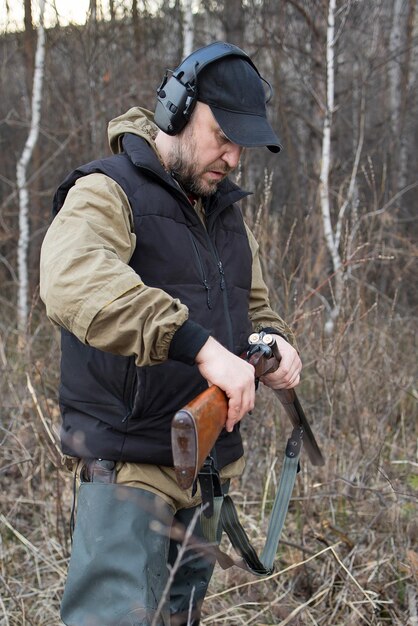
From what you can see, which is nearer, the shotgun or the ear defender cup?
the shotgun

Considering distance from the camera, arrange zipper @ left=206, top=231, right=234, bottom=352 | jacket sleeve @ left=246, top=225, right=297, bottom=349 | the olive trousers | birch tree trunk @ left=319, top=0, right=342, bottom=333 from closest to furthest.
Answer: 1. the olive trousers
2. zipper @ left=206, top=231, right=234, bottom=352
3. jacket sleeve @ left=246, top=225, right=297, bottom=349
4. birch tree trunk @ left=319, top=0, right=342, bottom=333

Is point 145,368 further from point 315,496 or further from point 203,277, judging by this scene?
point 315,496

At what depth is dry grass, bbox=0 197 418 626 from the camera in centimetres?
329

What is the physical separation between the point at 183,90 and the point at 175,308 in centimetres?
83

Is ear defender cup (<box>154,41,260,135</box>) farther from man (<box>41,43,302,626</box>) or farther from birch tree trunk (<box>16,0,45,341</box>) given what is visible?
birch tree trunk (<box>16,0,45,341</box>)

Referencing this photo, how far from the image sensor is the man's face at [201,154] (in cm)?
232

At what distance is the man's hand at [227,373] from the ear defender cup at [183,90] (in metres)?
0.83

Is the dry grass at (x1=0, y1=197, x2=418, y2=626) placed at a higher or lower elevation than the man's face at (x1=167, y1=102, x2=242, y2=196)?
lower

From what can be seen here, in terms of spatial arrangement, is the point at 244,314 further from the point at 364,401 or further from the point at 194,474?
the point at 364,401

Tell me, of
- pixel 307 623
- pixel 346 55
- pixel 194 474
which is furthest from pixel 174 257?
pixel 346 55

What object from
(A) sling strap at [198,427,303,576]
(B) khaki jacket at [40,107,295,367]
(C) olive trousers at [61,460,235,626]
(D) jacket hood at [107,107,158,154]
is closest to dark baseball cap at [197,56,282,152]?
(D) jacket hood at [107,107,158,154]

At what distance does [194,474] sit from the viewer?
66.5 inches

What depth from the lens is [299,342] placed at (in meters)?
4.83

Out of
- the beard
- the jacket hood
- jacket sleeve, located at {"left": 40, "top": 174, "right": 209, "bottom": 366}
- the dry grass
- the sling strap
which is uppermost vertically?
the jacket hood
